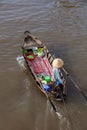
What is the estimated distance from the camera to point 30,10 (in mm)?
17328

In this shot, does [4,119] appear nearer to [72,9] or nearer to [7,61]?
[7,61]

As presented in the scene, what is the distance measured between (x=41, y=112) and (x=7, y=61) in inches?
141

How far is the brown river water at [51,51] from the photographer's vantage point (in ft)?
32.3

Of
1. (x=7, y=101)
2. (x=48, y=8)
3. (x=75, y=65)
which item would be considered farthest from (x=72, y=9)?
(x=7, y=101)

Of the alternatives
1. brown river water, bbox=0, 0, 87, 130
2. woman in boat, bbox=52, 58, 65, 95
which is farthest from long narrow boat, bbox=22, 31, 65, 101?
brown river water, bbox=0, 0, 87, 130

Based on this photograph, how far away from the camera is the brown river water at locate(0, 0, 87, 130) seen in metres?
9.84

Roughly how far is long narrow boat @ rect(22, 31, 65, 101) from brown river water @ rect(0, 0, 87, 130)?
0.45 meters

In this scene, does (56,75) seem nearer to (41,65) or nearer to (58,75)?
(58,75)

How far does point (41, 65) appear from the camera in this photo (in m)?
12.1

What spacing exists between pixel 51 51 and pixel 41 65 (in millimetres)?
1663

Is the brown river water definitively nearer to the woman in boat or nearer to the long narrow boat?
the long narrow boat

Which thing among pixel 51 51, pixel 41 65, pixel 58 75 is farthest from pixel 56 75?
pixel 51 51

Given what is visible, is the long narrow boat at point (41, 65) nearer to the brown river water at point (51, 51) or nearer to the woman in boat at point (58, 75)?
the woman in boat at point (58, 75)

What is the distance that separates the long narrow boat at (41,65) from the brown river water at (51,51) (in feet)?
1.47
